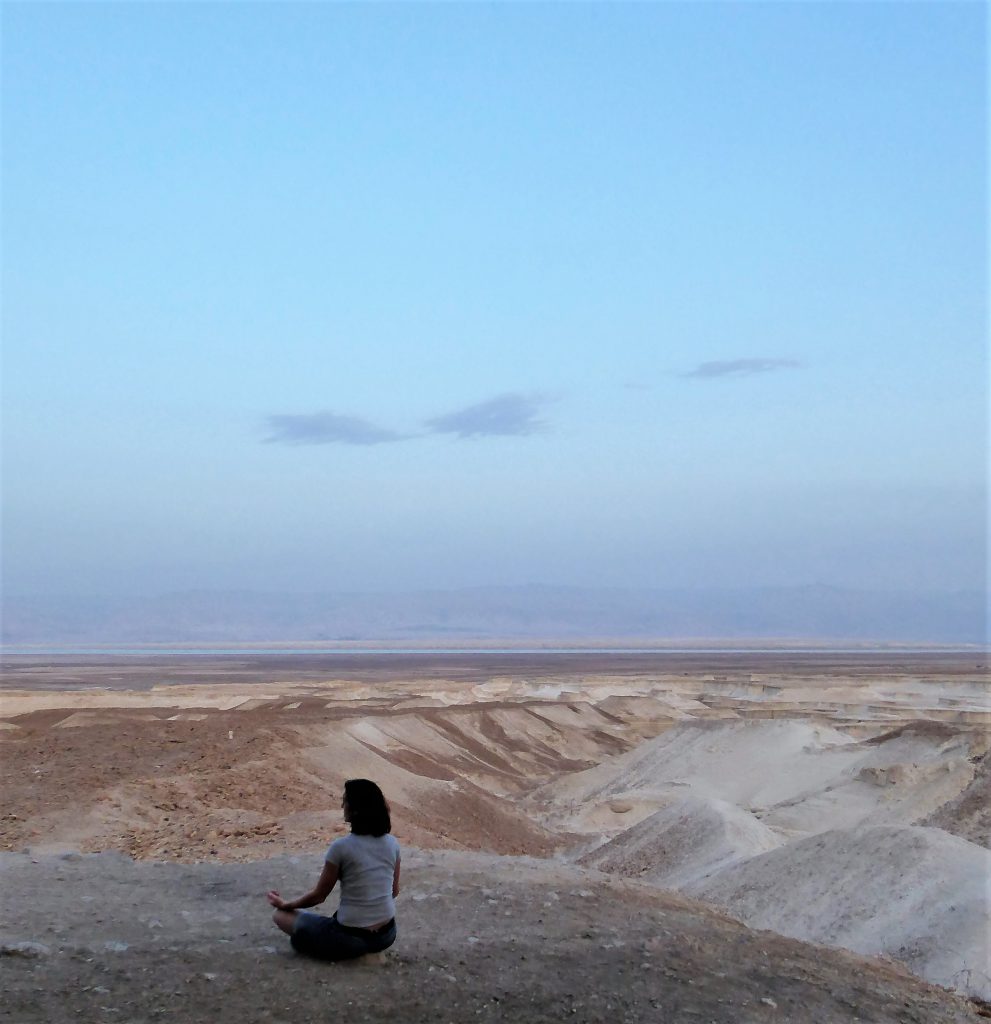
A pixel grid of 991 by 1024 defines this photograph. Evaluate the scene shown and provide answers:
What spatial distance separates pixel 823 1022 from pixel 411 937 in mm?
2874

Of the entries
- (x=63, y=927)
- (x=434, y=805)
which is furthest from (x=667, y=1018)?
(x=434, y=805)

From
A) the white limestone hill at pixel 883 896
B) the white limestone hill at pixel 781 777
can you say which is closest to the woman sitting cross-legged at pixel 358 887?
the white limestone hill at pixel 883 896

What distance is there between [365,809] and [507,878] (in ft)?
12.6

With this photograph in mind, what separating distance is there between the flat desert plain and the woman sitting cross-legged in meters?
0.19

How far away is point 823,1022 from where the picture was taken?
678cm

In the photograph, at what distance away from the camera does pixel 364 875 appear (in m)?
6.69

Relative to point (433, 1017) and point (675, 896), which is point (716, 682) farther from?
point (433, 1017)

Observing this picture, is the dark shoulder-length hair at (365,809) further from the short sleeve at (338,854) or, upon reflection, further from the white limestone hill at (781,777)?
the white limestone hill at (781,777)

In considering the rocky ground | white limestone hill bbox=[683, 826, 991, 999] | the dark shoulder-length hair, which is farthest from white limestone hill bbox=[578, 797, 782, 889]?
the dark shoulder-length hair

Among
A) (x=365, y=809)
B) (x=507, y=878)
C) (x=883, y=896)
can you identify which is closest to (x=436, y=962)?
(x=365, y=809)

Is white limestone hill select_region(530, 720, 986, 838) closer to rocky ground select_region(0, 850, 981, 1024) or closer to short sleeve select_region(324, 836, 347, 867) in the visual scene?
rocky ground select_region(0, 850, 981, 1024)

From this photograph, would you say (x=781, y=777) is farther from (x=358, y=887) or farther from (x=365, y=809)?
(x=365, y=809)

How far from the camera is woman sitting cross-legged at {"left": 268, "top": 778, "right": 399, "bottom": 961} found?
6676 millimetres

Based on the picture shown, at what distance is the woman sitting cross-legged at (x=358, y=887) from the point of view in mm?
6676
